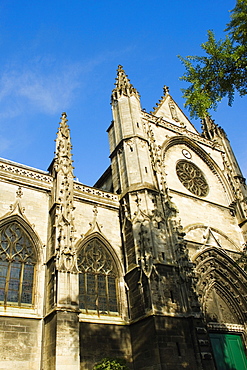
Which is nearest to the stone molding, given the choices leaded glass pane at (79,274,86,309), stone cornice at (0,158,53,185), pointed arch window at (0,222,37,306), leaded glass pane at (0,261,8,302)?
stone cornice at (0,158,53,185)

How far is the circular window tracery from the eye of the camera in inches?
715

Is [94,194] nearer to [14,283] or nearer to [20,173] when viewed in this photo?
[20,173]

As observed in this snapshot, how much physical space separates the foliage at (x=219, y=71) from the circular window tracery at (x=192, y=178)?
8.43 meters

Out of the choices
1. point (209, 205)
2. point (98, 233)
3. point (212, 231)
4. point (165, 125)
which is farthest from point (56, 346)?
point (165, 125)

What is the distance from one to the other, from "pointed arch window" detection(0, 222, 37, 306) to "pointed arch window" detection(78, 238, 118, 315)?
182 cm

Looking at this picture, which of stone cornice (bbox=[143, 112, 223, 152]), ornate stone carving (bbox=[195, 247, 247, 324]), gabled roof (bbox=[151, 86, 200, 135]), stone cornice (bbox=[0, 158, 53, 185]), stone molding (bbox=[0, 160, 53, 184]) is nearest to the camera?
stone cornice (bbox=[0, 158, 53, 185])

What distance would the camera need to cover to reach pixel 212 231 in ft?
54.2

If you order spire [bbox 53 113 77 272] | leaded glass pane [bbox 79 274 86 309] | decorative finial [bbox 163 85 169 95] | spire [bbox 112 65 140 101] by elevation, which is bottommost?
leaded glass pane [bbox 79 274 86 309]

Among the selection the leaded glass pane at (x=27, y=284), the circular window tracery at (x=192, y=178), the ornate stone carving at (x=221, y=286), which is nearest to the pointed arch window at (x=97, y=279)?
the leaded glass pane at (x=27, y=284)

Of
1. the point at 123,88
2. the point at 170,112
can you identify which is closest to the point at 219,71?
the point at 123,88

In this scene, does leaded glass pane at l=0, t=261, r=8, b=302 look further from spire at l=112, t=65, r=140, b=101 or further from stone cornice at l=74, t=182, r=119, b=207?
spire at l=112, t=65, r=140, b=101

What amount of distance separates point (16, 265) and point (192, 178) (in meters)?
11.1

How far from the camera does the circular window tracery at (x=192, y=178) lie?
18.1m

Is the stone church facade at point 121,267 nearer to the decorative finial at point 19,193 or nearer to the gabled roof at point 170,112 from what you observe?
the decorative finial at point 19,193
